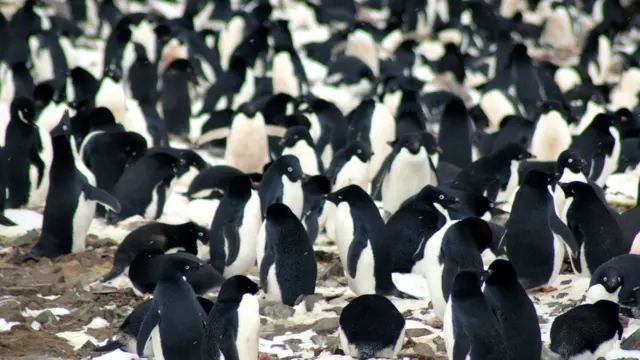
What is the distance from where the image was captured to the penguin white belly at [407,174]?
28.0 feet

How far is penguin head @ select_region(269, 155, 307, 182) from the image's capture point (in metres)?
7.70

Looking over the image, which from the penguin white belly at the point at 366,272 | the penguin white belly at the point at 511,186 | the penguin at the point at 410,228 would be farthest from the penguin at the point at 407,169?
the penguin white belly at the point at 366,272

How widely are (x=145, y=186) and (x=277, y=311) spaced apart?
2.28 metres

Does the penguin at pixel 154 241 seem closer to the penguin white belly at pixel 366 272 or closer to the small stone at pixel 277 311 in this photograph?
the small stone at pixel 277 311

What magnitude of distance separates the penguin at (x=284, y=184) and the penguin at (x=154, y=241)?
Answer: 0.60m

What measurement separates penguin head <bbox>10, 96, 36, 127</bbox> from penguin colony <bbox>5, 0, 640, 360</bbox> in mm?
18

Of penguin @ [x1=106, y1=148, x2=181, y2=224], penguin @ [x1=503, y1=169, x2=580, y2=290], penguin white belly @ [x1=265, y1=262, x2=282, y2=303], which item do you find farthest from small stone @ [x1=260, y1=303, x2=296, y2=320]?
penguin @ [x1=106, y1=148, x2=181, y2=224]

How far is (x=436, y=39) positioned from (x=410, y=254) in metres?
11.4

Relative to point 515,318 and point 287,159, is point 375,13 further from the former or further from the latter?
point 515,318

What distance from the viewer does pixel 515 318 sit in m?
5.35

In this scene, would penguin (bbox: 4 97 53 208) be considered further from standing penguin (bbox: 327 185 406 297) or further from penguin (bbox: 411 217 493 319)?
penguin (bbox: 411 217 493 319)

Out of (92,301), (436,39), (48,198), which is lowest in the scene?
(92,301)

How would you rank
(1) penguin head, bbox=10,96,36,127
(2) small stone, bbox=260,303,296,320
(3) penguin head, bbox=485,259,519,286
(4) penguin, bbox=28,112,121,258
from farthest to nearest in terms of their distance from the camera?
(1) penguin head, bbox=10,96,36,127 < (4) penguin, bbox=28,112,121,258 < (2) small stone, bbox=260,303,296,320 < (3) penguin head, bbox=485,259,519,286

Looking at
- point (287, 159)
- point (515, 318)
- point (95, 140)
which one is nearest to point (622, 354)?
point (515, 318)
